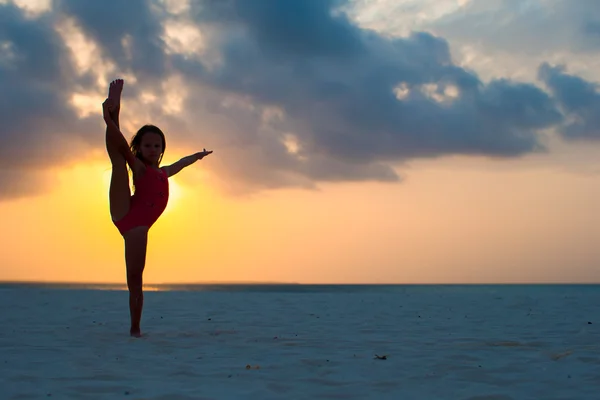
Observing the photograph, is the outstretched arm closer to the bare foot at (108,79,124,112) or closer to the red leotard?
the red leotard

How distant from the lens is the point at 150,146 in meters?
6.86

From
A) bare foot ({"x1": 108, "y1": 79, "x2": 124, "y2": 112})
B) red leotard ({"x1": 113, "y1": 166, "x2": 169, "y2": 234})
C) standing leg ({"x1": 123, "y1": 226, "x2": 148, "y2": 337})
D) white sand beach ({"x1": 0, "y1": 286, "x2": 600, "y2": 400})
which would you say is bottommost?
white sand beach ({"x1": 0, "y1": 286, "x2": 600, "y2": 400})

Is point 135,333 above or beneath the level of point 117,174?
beneath

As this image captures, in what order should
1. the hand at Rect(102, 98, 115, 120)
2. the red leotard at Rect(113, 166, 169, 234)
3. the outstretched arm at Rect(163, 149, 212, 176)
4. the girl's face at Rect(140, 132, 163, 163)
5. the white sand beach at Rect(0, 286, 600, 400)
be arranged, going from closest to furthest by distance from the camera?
the white sand beach at Rect(0, 286, 600, 400) → the hand at Rect(102, 98, 115, 120) → the red leotard at Rect(113, 166, 169, 234) → the girl's face at Rect(140, 132, 163, 163) → the outstretched arm at Rect(163, 149, 212, 176)

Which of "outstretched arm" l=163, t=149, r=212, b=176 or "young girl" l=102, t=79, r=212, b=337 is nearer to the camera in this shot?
"young girl" l=102, t=79, r=212, b=337

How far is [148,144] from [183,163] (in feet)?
2.28

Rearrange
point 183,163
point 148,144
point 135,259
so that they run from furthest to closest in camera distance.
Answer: point 183,163
point 148,144
point 135,259

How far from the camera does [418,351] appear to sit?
5504 millimetres

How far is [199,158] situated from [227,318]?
2.50m

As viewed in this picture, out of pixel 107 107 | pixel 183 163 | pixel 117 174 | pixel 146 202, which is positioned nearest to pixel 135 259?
pixel 146 202

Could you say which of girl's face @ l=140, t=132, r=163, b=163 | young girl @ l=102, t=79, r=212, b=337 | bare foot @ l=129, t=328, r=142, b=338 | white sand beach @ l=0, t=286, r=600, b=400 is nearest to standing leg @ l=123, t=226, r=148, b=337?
young girl @ l=102, t=79, r=212, b=337

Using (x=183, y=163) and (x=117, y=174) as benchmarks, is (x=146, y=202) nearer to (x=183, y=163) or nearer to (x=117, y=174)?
(x=117, y=174)

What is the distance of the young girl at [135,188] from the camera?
6.45 meters

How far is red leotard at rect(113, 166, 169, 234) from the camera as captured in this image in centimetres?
663
